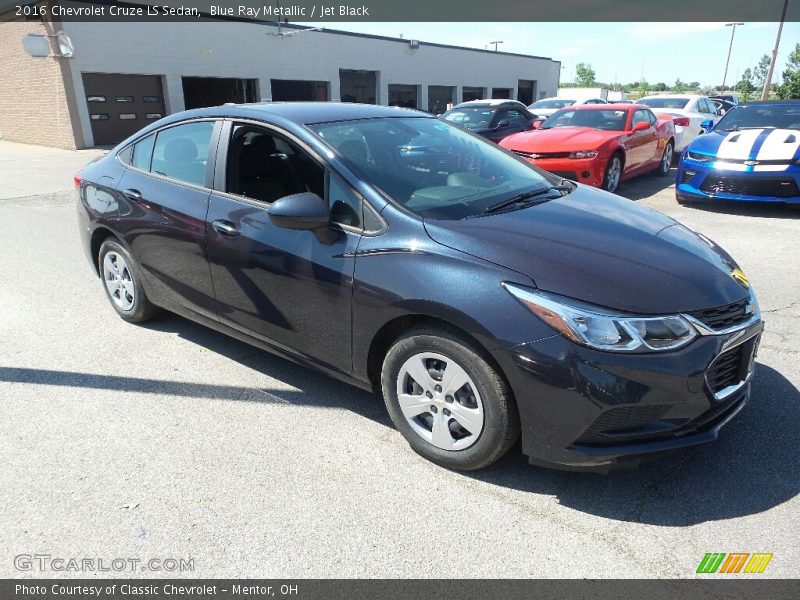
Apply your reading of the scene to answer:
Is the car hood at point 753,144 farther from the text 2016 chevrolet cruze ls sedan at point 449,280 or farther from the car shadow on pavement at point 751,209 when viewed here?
the text 2016 chevrolet cruze ls sedan at point 449,280

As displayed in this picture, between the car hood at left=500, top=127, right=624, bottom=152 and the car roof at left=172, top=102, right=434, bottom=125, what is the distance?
5480mm

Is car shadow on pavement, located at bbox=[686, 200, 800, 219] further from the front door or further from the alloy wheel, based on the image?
the alloy wheel

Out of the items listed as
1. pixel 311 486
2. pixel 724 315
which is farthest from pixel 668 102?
pixel 311 486

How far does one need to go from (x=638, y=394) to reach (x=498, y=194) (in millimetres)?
1413

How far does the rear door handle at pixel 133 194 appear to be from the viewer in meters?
4.07

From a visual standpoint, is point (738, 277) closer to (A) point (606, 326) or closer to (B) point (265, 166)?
(A) point (606, 326)

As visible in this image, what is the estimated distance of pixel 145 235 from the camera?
403 centimetres

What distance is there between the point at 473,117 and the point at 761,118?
559cm

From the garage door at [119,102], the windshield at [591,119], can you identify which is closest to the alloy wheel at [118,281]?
the windshield at [591,119]

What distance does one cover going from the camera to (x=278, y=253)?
3.16 m

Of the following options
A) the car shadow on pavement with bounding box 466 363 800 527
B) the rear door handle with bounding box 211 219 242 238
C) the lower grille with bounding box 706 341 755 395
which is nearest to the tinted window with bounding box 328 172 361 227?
the rear door handle with bounding box 211 219 242 238

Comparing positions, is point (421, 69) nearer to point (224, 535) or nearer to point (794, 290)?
point (794, 290)

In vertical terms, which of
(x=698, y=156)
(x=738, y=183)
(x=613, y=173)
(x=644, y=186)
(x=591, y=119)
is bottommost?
(x=644, y=186)

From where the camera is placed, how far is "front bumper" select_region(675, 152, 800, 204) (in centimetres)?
757
